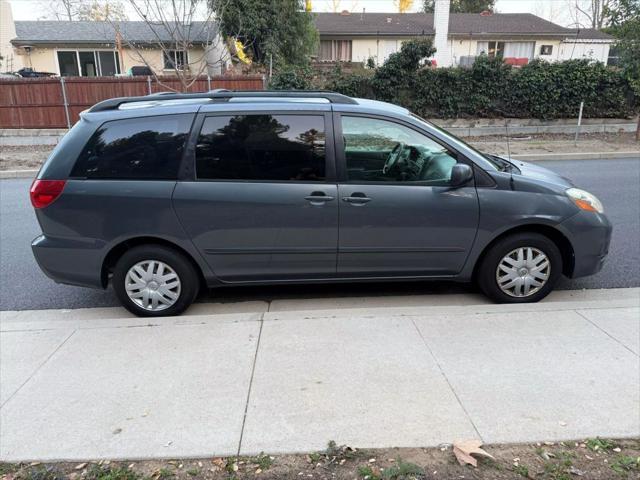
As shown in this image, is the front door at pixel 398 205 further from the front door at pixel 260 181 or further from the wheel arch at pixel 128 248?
the wheel arch at pixel 128 248

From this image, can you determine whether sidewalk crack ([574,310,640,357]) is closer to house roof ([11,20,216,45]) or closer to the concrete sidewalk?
the concrete sidewalk

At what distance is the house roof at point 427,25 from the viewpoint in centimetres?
3023

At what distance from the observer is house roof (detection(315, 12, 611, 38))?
30234mm

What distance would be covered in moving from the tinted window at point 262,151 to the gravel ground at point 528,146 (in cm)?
1130

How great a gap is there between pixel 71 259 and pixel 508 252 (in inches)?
145

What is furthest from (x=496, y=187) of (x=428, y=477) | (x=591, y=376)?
(x=428, y=477)

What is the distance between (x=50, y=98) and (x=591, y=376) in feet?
63.8

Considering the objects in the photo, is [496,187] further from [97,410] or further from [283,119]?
[97,410]

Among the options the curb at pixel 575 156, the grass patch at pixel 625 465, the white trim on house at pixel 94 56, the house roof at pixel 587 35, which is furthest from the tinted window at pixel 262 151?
the house roof at pixel 587 35

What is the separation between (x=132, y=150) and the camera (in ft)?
13.8

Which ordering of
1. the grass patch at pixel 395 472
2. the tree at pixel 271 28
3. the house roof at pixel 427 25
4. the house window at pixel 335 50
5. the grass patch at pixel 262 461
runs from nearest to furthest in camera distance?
the grass patch at pixel 395 472 < the grass patch at pixel 262 461 < the tree at pixel 271 28 < the house roof at pixel 427 25 < the house window at pixel 335 50

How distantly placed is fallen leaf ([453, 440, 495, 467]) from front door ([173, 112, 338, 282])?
207 cm

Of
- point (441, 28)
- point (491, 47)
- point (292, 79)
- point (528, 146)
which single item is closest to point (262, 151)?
point (528, 146)

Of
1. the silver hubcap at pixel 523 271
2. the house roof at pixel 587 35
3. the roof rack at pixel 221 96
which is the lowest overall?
the silver hubcap at pixel 523 271
